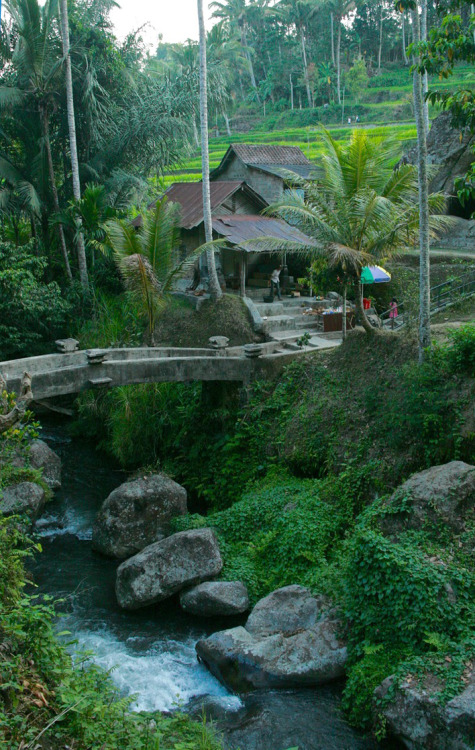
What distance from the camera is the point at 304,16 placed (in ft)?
213

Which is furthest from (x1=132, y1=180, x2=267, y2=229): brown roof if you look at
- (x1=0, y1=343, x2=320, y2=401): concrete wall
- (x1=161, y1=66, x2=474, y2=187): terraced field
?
(x1=161, y1=66, x2=474, y2=187): terraced field

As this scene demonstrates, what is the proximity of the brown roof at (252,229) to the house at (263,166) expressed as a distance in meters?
2.57

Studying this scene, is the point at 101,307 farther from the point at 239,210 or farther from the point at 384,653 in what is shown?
the point at 384,653

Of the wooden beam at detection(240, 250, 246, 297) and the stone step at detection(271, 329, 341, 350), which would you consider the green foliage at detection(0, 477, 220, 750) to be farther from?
the wooden beam at detection(240, 250, 246, 297)

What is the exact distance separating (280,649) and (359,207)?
971cm

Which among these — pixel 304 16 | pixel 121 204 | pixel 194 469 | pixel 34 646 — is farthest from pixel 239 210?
pixel 304 16

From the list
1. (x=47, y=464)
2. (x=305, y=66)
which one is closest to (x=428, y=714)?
(x=47, y=464)

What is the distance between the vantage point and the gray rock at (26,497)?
15.5 meters

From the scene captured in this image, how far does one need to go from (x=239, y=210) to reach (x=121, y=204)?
518 centimetres

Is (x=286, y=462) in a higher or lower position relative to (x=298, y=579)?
higher

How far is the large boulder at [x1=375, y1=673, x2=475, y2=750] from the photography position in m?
8.62

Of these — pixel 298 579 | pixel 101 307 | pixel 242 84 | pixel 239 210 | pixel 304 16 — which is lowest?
pixel 298 579

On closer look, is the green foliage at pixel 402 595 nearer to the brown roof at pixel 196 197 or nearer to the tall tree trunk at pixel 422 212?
the tall tree trunk at pixel 422 212

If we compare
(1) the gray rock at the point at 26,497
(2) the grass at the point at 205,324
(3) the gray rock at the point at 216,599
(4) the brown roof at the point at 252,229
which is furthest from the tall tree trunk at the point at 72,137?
(3) the gray rock at the point at 216,599
